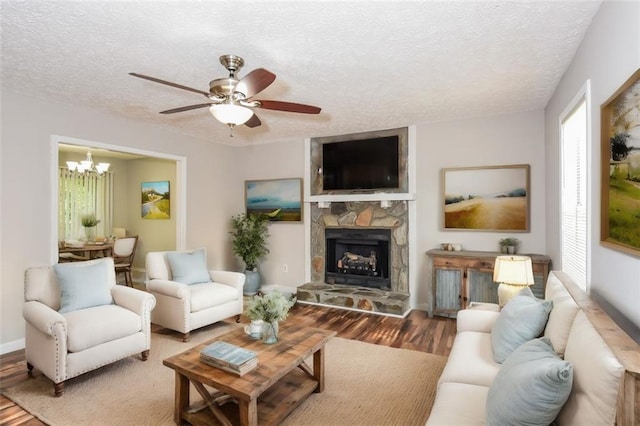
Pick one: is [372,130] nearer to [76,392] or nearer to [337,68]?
[337,68]

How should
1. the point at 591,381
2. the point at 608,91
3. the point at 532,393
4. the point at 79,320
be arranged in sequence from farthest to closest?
the point at 79,320
the point at 608,91
the point at 532,393
the point at 591,381

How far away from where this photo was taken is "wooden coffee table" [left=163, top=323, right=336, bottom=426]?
1.86 meters

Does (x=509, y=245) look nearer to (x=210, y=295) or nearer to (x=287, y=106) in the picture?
(x=287, y=106)

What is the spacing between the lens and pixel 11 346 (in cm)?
330

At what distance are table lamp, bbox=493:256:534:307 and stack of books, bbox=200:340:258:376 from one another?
2177mm

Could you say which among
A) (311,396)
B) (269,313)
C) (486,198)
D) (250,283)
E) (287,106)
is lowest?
(311,396)

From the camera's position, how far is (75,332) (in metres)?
2.53

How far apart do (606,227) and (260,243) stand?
14.8ft

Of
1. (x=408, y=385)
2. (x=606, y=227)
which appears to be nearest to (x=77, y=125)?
(x=408, y=385)

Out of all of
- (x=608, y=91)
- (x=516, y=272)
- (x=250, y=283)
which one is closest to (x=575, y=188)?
(x=516, y=272)

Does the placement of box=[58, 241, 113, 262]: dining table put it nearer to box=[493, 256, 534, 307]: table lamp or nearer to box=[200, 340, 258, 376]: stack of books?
box=[200, 340, 258, 376]: stack of books

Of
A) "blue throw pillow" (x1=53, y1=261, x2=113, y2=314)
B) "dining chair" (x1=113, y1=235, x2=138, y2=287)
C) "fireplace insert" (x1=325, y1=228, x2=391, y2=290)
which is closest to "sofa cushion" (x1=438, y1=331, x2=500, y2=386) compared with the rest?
"fireplace insert" (x1=325, y1=228, x2=391, y2=290)

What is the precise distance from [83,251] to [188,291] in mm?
3431

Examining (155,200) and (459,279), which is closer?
(459,279)
